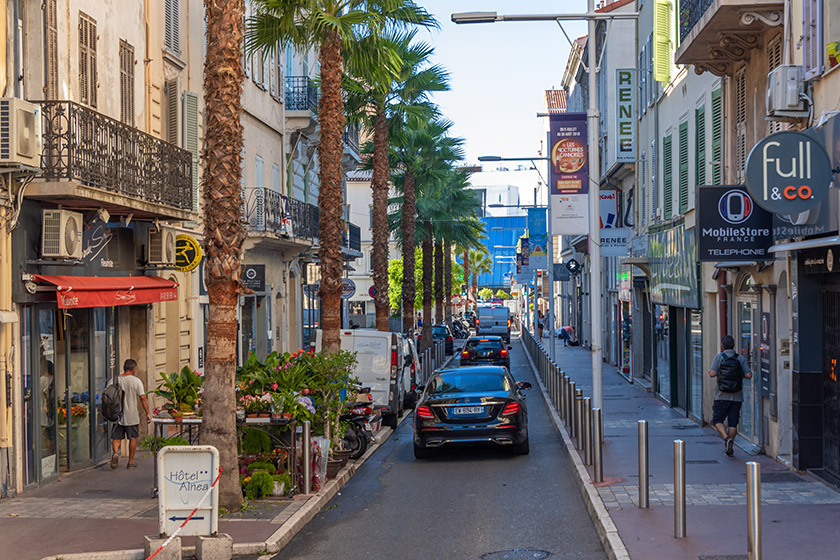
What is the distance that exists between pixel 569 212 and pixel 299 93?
15.3 meters

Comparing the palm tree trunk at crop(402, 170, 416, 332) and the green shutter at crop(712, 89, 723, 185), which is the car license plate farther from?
the palm tree trunk at crop(402, 170, 416, 332)

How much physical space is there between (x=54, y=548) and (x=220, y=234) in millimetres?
4091

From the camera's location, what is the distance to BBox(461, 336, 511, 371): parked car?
35781 millimetres

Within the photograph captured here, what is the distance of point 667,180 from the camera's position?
82.0ft

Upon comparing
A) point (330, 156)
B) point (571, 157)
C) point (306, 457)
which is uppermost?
point (330, 156)

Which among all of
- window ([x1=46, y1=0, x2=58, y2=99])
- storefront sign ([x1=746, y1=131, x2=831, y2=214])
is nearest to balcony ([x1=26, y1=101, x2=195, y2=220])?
window ([x1=46, y1=0, x2=58, y2=99])

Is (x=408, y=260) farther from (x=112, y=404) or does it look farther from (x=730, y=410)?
(x=112, y=404)

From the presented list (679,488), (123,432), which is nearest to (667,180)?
(123,432)

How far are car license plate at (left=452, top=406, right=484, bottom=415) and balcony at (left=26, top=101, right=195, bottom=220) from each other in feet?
18.1

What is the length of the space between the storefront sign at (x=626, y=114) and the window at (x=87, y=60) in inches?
682

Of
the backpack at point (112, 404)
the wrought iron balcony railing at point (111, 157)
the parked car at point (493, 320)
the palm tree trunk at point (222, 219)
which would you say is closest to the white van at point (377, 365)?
the wrought iron balcony railing at point (111, 157)

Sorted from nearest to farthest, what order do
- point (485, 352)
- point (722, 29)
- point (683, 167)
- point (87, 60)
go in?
point (722, 29) → point (87, 60) → point (683, 167) → point (485, 352)

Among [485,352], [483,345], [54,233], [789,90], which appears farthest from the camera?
[483,345]

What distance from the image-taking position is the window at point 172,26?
2107 cm
